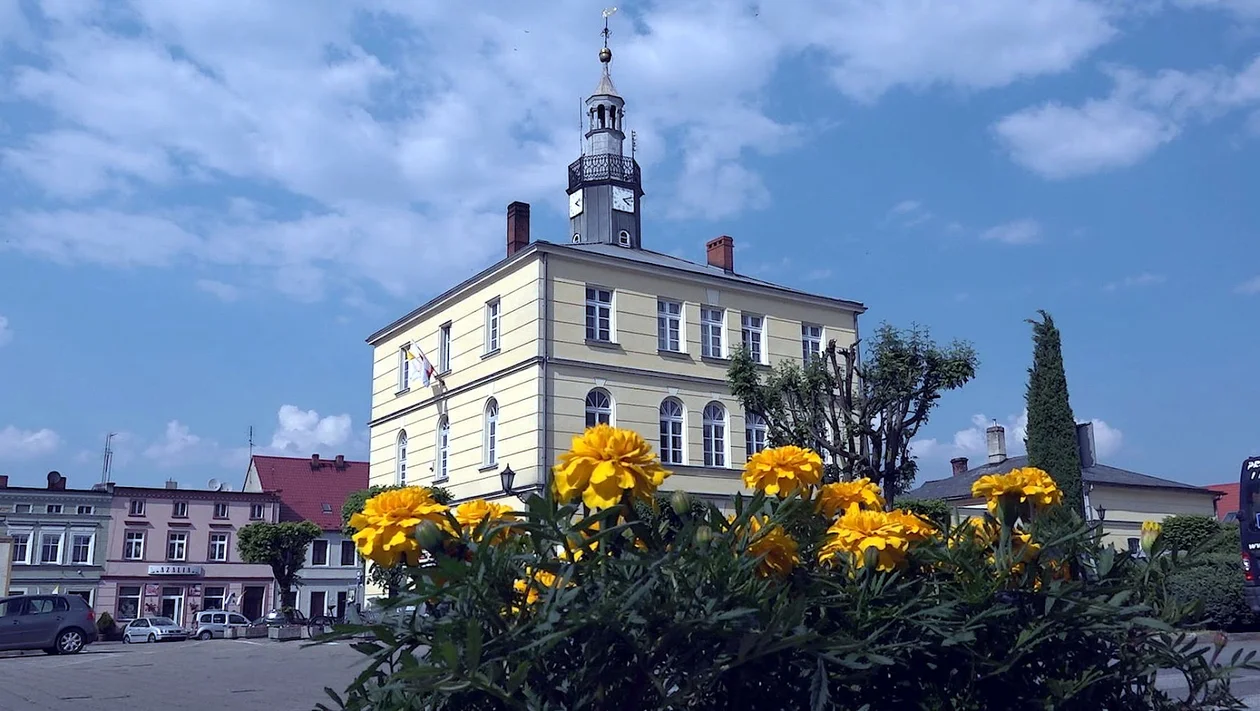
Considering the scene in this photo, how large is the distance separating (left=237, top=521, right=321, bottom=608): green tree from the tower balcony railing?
18450 mm

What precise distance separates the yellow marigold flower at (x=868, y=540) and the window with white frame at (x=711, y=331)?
30047 mm

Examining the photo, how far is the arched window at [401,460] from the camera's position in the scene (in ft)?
120

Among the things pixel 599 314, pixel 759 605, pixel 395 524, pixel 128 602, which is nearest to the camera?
pixel 759 605

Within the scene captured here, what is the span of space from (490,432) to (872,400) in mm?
14536

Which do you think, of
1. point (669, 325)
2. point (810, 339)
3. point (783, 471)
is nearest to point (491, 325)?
point (669, 325)

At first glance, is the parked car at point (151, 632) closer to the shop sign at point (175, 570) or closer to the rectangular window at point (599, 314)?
the shop sign at point (175, 570)

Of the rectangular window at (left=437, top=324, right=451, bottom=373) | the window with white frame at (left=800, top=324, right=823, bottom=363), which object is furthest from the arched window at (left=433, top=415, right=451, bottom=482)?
the window with white frame at (left=800, top=324, right=823, bottom=363)

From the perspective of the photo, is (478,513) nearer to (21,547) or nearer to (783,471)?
(783,471)

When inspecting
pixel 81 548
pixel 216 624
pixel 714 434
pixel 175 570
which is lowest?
pixel 216 624

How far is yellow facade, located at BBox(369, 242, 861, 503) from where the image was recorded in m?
29.5

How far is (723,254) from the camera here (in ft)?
124

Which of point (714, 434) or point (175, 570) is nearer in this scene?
point (714, 434)

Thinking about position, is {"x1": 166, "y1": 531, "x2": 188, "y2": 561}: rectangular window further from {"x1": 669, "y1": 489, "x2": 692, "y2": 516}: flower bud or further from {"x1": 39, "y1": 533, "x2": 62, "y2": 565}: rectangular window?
{"x1": 669, "y1": 489, "x2": 692, "y2": 516}: flower bud

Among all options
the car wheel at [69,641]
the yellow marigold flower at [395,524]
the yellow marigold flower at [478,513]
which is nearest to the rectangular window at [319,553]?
the car wheel at [69,641]
